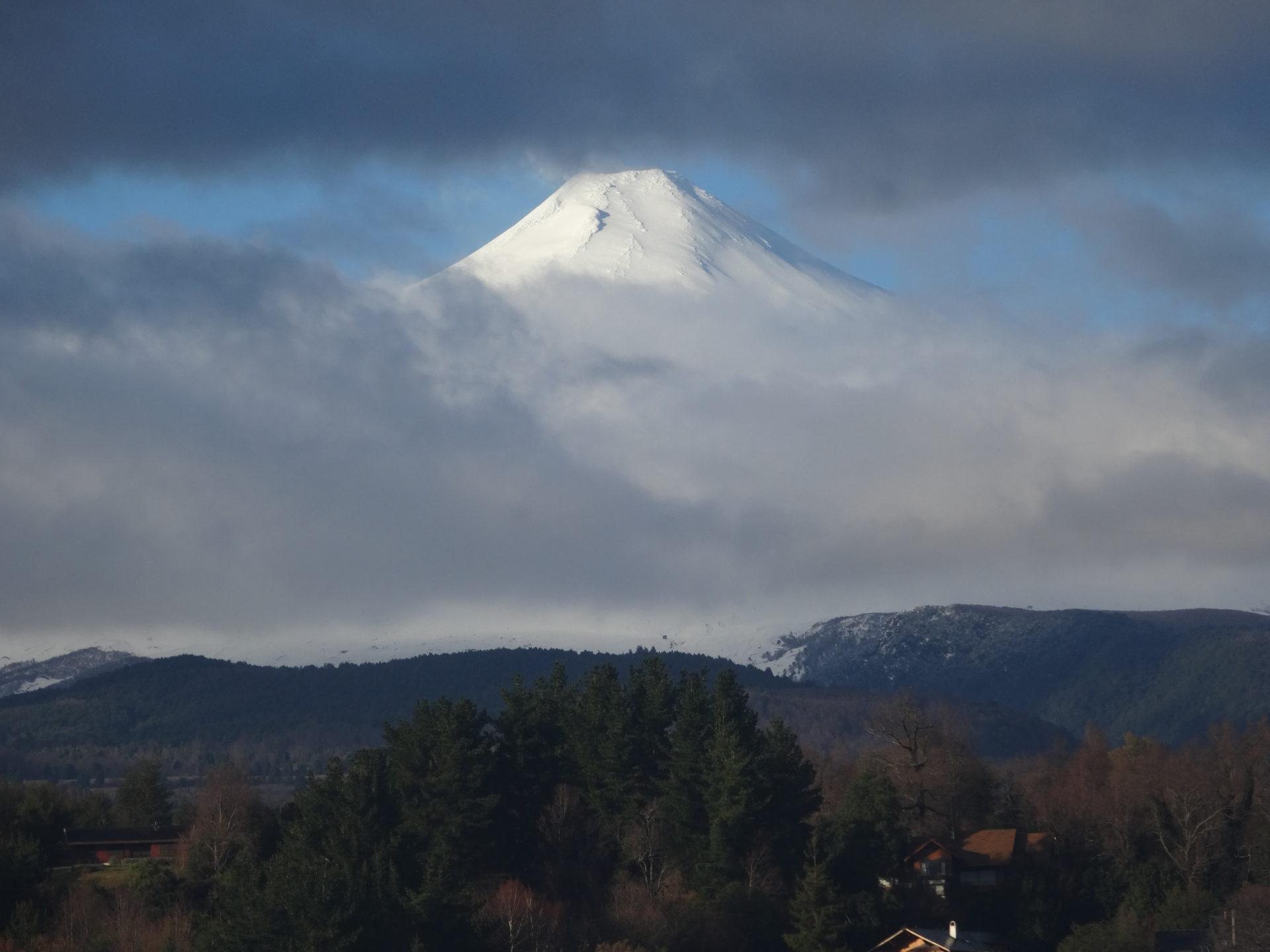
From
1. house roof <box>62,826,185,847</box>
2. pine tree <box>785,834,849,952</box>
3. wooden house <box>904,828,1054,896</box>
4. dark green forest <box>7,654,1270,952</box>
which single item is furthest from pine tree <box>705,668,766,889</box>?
house roof <box>62,826,185,847</box>

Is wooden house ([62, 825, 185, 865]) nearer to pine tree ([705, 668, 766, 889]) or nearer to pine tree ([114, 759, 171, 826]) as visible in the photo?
pine tree ([114, 759, 171, 826])

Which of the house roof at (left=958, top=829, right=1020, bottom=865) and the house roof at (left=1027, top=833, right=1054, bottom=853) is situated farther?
the house roof at (left=1027, top=833, right=1054, bottom=853)

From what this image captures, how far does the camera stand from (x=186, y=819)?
72.1m

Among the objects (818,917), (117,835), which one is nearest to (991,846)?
(818,917)

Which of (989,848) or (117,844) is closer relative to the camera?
(117,844)

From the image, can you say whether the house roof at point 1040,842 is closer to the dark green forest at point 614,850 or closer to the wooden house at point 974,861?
the wooden house at point 974,861

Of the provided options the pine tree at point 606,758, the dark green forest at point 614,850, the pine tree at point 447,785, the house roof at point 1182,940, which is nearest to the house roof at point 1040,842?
the dark green forest at point 614,850

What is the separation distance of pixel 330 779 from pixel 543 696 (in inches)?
552

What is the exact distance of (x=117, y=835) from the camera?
2680 inches

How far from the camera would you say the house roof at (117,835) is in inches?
2601

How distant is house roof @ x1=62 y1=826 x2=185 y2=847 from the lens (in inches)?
2601

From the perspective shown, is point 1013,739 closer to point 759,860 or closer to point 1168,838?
point 1168,838

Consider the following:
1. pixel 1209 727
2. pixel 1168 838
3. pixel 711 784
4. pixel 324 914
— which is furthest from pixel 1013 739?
pixel 324 914

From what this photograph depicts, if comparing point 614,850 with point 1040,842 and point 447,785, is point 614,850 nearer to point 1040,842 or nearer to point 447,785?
point 447,785
